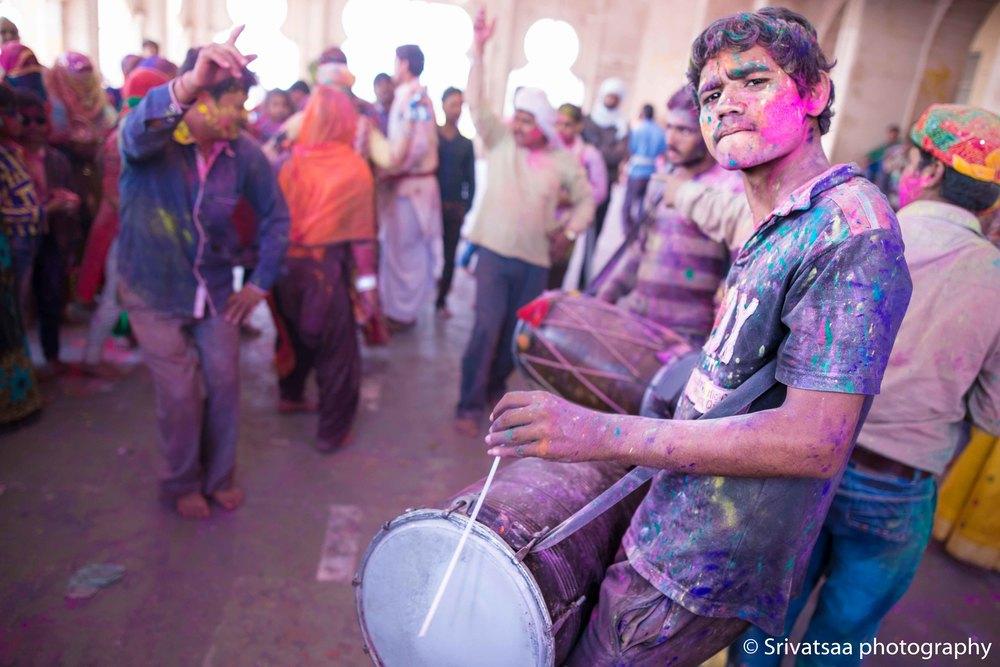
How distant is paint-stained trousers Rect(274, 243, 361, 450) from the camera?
3.66 meters

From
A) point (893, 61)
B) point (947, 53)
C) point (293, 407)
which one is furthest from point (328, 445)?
point (947, 53)

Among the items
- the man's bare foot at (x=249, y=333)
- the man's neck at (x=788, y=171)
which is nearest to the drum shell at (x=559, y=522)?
the man's neck at (x=788, y=171)

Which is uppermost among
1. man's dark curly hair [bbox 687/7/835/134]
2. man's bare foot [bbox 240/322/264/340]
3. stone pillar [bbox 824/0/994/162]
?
stone pillar [bbox 824/0/994/162]

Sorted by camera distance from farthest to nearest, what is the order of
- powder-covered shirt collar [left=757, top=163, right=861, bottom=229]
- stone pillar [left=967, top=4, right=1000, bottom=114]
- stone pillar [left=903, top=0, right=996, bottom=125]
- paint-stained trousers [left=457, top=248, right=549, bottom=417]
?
stone pillar [left=967, top=4, right=1000, bottom=114] < stone pillar [left=903, top=0, right=996, bottom=125] < paint-stained trousers [left=457, top=248, right=549, bottom=417] < powder-covered shirt collar [left=757, top=163, right=861, bottom=229]

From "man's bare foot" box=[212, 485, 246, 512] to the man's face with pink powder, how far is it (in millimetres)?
2735

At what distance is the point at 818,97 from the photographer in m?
1.18

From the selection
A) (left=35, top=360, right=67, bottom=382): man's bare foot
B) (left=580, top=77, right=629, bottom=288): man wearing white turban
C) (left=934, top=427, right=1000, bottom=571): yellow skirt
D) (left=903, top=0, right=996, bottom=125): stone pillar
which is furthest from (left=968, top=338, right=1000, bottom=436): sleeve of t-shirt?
(left=903, top=0, right=996, bottom=125): stone pillar

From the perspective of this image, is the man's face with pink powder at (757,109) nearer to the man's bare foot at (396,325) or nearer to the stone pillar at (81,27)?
the stone pillar at (81,27)

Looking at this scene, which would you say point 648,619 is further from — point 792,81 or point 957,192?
point 957,192

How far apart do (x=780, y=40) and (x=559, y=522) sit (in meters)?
1.05

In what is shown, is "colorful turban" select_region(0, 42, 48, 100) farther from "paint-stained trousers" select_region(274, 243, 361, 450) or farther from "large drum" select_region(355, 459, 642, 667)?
"large drum" select_region(355, 459, 642, 667)

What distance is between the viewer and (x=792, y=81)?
3.80 ft

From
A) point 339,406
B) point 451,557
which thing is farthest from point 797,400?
point 339,406

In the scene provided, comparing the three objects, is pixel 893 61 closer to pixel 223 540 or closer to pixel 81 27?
pixel 81 27
